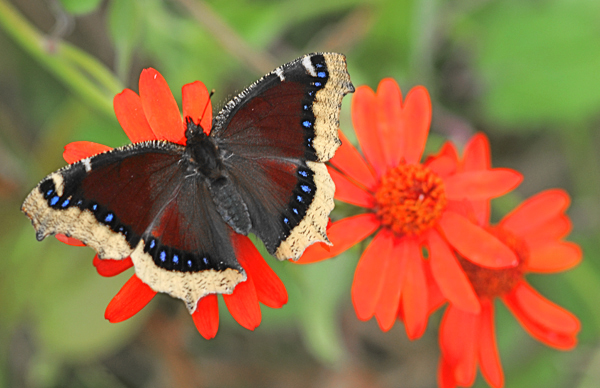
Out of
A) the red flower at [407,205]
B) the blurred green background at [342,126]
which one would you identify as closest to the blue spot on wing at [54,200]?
the red flower at [407,205]

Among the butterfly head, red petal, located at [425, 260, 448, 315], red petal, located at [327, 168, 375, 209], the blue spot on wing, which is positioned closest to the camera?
the blue spot on wing

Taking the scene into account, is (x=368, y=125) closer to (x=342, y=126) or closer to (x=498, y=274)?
(x=342, y=126)

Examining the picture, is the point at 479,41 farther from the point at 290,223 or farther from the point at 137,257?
the point at 137,257

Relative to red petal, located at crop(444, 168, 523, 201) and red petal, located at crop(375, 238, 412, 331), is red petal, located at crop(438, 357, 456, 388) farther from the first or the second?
red petal, located at crop(444, 168, 523, 201)

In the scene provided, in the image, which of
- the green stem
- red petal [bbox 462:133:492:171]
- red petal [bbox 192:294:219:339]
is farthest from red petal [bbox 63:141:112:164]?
red petal [bbox 462:133:492:171]

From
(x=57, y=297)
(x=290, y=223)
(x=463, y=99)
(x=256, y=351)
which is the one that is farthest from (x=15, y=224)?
(x=463, y=99)

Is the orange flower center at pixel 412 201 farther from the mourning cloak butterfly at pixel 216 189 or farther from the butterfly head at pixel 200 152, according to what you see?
the butterfly head at pixel 200 152
